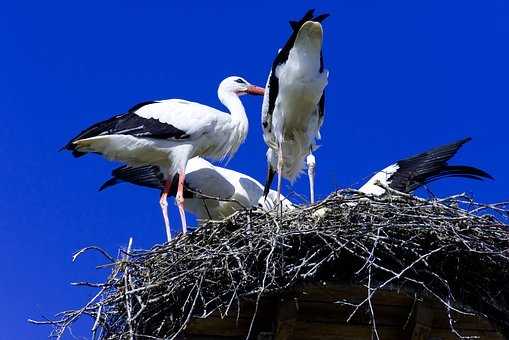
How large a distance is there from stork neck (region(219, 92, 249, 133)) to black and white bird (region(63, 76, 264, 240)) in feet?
0.04

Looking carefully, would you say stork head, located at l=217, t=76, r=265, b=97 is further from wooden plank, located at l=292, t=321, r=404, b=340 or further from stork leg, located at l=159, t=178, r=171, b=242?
wooden plank, located at l=292, t=321, r=404, b=340

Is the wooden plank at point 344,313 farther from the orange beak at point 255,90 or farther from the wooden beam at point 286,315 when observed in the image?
the orange beak at point 255,90

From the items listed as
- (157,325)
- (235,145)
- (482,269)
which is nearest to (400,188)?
(235,145)

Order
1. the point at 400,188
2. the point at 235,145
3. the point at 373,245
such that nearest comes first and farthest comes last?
the point at 373,245
the point at 400,188
the point at 235,145

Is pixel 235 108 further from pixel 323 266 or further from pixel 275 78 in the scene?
pixel 323 266

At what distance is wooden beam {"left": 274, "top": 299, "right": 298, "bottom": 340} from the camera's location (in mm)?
5594

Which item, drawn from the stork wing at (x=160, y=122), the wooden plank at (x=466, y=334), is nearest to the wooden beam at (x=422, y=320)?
the wooden plank at (x=466, y=334)

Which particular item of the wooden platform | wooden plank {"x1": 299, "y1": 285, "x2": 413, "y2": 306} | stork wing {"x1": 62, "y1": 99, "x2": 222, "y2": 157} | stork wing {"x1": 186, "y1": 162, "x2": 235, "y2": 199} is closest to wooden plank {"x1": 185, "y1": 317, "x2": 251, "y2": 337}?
the wooden platform

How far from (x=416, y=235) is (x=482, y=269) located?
44 cm

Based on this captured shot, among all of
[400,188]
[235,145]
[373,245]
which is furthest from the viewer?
[235,145]

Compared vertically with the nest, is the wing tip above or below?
above

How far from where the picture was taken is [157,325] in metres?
5.83

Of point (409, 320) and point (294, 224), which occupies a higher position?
point (294, 224)

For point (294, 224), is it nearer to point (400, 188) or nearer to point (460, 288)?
point (460, 288)
